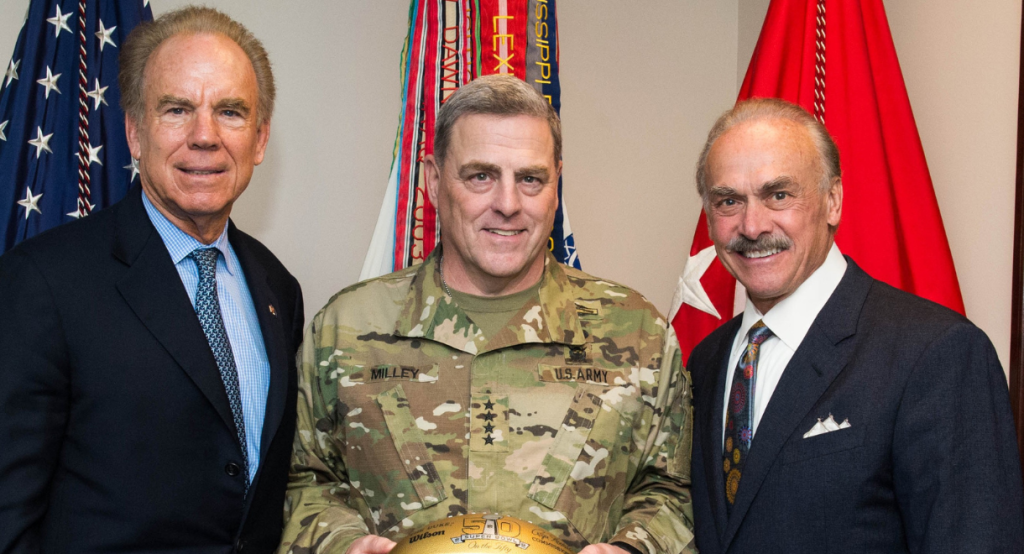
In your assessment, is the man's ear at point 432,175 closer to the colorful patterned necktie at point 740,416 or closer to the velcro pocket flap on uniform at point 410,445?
the velcro pocket flap on uniform at point 410,445

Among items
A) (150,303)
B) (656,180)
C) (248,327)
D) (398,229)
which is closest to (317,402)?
(248,327)

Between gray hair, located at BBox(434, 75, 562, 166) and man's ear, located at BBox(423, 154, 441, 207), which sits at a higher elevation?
gray hair, located at BBox(434, 75, 562, 166)

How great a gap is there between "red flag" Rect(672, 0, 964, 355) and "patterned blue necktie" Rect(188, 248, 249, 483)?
1636 millimetres

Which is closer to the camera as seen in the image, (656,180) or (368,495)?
(368,495)

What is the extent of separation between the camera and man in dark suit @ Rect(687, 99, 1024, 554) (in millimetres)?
1574

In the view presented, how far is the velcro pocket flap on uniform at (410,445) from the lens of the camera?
181 centimetres

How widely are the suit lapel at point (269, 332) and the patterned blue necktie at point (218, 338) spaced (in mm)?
56

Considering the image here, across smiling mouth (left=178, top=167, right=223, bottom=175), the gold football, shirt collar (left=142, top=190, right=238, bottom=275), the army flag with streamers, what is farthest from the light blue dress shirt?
the army flag with streamers

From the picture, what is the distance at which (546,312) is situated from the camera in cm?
195

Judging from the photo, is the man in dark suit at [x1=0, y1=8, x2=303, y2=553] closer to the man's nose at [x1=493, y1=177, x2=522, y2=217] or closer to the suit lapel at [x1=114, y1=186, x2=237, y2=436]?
the suit lapel at [x1=114, y1=186, x2=237, y2=436]

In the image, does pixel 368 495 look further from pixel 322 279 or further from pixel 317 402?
pixel 322 279

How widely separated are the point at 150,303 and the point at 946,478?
1542 millimetres

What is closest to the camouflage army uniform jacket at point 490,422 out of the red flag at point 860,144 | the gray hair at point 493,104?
the gray hair at point 493,104

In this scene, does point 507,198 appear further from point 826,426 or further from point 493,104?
point 826,426
